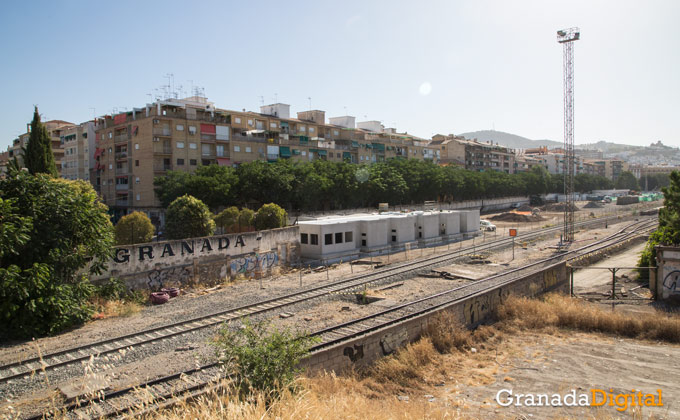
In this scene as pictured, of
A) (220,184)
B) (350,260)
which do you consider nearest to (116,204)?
(220,184)

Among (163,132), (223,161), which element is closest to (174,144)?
(163,132)

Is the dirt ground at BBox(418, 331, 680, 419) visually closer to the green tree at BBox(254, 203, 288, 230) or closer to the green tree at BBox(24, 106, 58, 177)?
the green tree at BBox(254, 203, 288, 230)

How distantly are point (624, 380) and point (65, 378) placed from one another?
1537 centimetres

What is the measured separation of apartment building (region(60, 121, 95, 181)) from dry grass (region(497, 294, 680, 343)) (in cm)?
6540

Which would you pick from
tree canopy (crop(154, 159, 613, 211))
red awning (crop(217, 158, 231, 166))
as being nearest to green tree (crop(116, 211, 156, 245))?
tree canopy (crop(154, 159, 613, 211))

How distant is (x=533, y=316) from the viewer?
18.8 meters

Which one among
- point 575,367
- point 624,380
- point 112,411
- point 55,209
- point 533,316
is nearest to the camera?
point 112,411

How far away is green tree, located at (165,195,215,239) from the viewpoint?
25750 mm

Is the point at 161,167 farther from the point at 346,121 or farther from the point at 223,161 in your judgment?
the point at 346,121

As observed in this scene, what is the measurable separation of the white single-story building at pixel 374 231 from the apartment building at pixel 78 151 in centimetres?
4747

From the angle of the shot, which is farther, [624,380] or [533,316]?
[533,316]

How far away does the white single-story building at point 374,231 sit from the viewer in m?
31.6

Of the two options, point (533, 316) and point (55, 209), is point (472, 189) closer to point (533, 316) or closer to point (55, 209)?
point (533, 316)

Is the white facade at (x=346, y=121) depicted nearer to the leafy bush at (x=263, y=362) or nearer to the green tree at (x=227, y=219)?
the green tree at (x=227, y=219)
